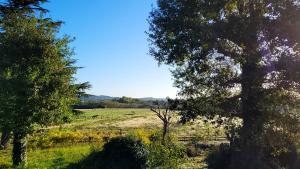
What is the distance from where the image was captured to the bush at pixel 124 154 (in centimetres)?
3042

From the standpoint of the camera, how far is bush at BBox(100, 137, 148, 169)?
30.4 meters

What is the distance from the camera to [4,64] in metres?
29.1

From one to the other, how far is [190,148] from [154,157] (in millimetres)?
18951

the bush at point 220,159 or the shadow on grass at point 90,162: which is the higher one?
the bush at point 220,159

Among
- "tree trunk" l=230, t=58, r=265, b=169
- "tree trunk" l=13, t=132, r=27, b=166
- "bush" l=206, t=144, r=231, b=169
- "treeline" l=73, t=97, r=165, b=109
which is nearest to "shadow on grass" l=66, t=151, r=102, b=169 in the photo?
"tree trunk" l=13, t=132, r=27, b=166

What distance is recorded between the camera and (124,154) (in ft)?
104

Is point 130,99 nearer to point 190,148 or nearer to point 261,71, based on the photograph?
point 190,148

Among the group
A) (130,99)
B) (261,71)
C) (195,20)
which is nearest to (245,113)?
(261,71)

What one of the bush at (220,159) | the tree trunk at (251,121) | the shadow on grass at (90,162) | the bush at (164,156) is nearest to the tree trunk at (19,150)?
the shadow on grass at (90,162)

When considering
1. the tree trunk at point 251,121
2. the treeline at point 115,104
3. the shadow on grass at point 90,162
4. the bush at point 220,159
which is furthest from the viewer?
the treeline at point 115,104

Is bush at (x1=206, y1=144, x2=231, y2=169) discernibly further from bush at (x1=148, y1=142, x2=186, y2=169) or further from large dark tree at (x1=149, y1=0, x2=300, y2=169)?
bush at (x1=148, y1=142, x2=186, y2=169)

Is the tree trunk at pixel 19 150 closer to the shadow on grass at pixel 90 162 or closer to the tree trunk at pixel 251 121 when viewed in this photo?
the shadow on grass at pixel 90 162

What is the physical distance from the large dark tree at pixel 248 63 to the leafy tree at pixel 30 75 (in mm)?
8580

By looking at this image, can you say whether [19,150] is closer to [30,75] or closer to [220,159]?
[30,75]
